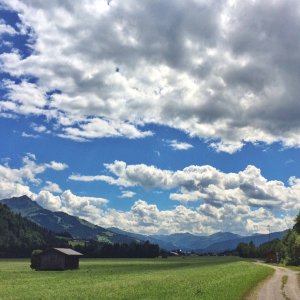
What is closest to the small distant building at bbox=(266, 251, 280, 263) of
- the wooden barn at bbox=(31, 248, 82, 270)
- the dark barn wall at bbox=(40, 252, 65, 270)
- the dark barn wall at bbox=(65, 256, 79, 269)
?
the dark barn wall at bbox=(65, 256, 79, 269)

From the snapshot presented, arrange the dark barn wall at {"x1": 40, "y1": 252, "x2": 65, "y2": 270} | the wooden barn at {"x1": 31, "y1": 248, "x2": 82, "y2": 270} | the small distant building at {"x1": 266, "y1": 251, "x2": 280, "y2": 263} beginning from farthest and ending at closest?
the small distant building at {"x1": 266, "y1": 251, "x2": 280, "y2": 263}, the wooden barn at {"x1": 31, "y1": 248, "x2": 82, "y2": 270}, the dark barn wall at {"x1": 40, "y1": 252, "x2": 65, "y2": 270}

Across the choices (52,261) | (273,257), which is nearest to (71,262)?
(52,261)

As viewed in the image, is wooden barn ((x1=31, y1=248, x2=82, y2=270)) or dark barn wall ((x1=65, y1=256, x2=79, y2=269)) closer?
wooden barn ((x1=31, y1=248, x2=82, y2=270))

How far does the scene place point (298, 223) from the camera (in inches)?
4343

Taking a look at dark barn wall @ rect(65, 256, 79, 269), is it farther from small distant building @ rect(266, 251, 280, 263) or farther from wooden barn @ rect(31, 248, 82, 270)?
small distant building @ rect(266, 251, 280, 263)

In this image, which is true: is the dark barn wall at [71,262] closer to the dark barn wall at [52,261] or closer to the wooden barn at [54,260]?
the wooden barn at [54,260]

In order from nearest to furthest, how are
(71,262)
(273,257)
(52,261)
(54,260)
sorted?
(52,261), (54,260), (71,262), (273,257)

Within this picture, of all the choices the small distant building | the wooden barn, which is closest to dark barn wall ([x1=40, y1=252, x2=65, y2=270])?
the wooden barn

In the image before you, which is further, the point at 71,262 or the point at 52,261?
the point at 71,262

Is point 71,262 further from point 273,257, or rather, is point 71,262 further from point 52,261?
point 273,257

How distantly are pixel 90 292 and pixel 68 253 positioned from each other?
66.9m

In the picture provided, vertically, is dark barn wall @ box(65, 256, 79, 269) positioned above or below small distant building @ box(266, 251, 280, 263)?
below

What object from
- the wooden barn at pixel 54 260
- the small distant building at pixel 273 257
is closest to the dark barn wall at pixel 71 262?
the wooden barn at pixel 54 260

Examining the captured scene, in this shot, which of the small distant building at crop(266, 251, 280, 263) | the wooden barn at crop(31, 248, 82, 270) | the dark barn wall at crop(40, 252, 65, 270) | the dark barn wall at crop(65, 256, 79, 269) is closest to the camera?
the dark barn wall at crop(40, 252, 65, 270)
